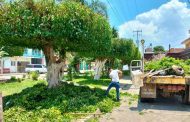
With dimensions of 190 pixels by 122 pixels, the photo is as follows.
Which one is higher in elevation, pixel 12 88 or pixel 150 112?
pixel 12 88

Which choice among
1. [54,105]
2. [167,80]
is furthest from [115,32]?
[54,105]

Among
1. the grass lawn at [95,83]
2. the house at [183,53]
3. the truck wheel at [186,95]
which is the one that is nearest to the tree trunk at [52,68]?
the truck wheel at [186,95]

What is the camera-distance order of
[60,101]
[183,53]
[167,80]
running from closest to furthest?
[60,101], [167,80], [183,53]

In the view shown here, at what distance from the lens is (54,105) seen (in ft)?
38.1

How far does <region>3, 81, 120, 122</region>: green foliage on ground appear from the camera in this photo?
32.9 ft


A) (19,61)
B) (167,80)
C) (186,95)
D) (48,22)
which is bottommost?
(186,95)

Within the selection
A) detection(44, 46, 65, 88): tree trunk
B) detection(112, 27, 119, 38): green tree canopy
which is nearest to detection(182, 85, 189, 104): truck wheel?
detection(44, 46, 65, 88): tree trunk

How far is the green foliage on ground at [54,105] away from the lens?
10.0 metres

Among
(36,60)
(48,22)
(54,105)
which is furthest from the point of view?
(36,60)

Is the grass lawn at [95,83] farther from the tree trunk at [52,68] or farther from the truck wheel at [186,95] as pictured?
the truck wheel at [186,95]

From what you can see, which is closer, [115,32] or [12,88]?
[12,88]

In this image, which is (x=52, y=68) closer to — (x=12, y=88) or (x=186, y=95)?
(x=186, y=95)

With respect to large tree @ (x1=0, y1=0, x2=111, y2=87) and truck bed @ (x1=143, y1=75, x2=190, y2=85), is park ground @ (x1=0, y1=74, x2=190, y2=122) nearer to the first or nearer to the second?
truck bed @ (x1=143, y1=75, x2=190, y2=85)

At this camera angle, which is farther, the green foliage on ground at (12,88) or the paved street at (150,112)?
the green foliage on ground at (12,88)
